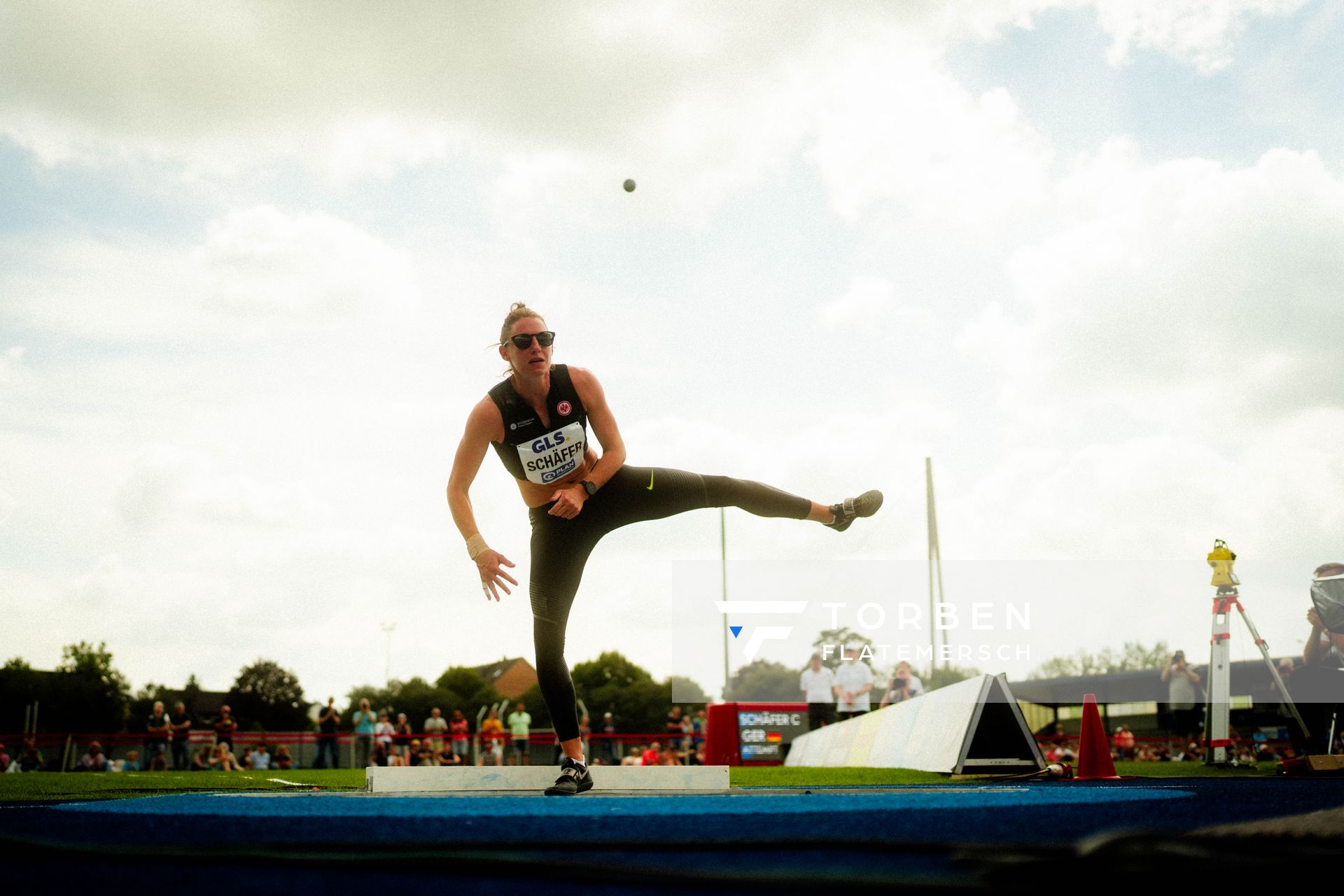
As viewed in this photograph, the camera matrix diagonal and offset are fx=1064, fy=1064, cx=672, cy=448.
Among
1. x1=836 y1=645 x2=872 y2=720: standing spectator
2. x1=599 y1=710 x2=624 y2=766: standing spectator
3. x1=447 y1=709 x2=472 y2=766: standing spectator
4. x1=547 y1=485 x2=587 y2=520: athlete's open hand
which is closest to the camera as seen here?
x1=547 y1=485 x2=587 y2=520: athlete's open hand

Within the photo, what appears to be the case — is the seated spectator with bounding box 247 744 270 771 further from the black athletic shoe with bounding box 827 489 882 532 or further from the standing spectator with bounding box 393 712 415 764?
the black athletic shoe with bounding box 827 489 882 532

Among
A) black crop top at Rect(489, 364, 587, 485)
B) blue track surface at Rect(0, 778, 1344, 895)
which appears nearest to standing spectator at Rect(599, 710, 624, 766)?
black crop top at Rect(489, 364, 587, 485)

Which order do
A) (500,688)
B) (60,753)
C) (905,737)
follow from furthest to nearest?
(500,688), (60,753), (905,737)

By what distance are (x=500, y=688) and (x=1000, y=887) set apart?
120 m

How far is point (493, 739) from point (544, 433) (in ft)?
57.3

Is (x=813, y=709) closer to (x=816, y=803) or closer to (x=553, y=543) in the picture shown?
(x=553, y=543)

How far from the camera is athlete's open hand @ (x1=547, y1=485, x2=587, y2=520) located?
16.0ft

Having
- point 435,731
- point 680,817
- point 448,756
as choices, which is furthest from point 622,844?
point 435,731

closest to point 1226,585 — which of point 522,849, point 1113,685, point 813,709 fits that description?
point 813,709

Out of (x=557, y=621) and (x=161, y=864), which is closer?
(x=161, y=864)

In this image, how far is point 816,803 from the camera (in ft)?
11.9

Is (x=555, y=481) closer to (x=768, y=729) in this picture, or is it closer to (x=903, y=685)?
(x=903, y=685)

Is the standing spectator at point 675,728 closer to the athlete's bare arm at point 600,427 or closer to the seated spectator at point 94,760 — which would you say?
the seated spectator at point 94,760

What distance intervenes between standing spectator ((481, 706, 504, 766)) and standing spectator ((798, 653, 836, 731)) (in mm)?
7186
